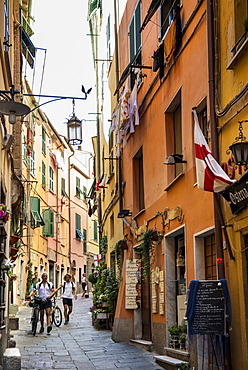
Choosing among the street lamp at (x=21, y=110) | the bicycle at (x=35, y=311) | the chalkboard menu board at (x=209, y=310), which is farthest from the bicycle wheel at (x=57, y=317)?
the chalkboard menu board at (x=209, y=310)

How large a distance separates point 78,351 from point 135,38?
8.33m

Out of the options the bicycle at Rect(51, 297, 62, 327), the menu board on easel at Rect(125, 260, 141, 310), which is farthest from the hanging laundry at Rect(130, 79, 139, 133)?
the bicycle at Rect(51, 297, 62, 327)

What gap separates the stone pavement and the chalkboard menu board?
8.44ft

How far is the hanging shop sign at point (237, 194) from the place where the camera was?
24.8 feet

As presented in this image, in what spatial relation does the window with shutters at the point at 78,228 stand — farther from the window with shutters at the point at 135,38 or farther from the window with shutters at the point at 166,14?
the window with shutters at the point at 166,14

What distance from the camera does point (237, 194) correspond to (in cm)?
789

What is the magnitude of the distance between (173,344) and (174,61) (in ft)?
17.8

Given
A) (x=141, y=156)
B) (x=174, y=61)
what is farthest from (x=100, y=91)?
(x=174, y=61)

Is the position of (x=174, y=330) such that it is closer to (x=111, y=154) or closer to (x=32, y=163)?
(x=111, y=154)

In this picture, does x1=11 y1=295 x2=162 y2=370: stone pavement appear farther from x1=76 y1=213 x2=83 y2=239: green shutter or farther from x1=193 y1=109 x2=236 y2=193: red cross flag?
x1=76 y1=213 x2=83 y2=239: green shutter

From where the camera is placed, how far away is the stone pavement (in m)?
11.4

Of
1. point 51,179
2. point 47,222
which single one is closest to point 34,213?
point 47,222

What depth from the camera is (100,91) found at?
89.0 feet

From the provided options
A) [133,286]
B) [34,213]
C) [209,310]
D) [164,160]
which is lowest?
[209,310]
